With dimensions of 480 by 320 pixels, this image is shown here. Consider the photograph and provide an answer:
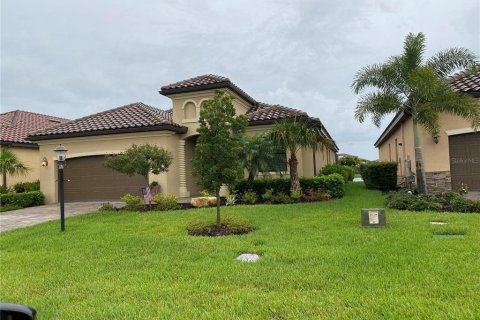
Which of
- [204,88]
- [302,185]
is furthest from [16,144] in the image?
[302,185]

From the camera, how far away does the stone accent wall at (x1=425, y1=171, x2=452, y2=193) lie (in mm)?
15008

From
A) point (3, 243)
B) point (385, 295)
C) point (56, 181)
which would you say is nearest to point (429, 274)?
point (385, 295)

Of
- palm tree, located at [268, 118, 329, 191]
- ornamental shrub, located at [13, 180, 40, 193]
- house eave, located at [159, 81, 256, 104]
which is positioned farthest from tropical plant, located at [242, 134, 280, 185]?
ornamental shrub, located at [13, 180, 40, 193]

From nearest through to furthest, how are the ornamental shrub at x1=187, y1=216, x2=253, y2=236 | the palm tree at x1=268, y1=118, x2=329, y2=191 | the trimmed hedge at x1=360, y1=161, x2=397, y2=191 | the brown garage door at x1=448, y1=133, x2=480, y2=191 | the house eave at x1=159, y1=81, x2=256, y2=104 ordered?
the ornamental shrub at x1=187, y1=216, x2=253, y2=236 → the palm tree at x1=268, y1=118, x2=329, y2=191 → the brown garage door at x1=448, y1=133, x2=480, y2=191 → the house eave at x1=159, y1=81, x2=256, y2=104 → the trimmed hedge at x1=360, y1=161, x2=397, y2=191

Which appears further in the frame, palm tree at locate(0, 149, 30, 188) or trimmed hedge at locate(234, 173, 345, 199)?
palm tree at locate(0, 149, 30, 188)

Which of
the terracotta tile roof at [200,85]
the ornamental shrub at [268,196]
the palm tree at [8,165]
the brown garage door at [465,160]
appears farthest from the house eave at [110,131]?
the brown garage door at [465,160]

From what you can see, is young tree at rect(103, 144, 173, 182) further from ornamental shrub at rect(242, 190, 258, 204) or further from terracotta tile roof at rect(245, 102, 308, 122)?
terracotta tile roof at rect(245, 102, 308, 122)

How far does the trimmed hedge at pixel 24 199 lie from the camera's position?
17.6m

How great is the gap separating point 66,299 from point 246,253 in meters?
3.13

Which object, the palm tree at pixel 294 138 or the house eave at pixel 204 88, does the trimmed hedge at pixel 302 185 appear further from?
the house eave at pixel 204 88

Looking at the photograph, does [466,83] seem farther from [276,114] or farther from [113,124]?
[113,124]

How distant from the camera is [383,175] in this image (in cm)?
1952

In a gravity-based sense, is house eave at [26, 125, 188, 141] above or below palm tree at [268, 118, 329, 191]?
above

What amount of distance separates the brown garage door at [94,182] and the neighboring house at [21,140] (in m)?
1.94
